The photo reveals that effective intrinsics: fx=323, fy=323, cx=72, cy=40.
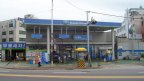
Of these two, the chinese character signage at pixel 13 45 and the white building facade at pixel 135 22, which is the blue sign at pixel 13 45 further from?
the white building facade at pixel 135 22

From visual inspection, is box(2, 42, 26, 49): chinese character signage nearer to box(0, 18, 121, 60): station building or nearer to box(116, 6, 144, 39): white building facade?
box(0, 18, 121, 60): station building

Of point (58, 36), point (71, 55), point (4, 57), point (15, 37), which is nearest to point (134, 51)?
point (71, 55)

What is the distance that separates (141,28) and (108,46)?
32.6m

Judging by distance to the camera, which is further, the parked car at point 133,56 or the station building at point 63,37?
the parked car at point 133,56

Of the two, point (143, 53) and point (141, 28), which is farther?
point (141, 28)

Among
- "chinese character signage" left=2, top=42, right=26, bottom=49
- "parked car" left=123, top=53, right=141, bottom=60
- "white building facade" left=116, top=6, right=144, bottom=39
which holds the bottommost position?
"parked car" left=123, top=53, right=141, bottom=60

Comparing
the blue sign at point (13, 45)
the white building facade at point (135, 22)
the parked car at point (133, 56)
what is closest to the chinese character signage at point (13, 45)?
the blue sign at point (13, 45)

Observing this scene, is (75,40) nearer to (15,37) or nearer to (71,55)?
(71,55)

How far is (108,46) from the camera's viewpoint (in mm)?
58906

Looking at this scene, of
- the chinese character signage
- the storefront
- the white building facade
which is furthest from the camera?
the white building facade

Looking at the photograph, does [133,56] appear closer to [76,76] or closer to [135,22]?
[135,22]

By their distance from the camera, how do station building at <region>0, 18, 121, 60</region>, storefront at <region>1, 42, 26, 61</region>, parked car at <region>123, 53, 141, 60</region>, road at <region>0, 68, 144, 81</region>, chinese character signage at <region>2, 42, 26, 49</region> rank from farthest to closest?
parked car at <region>123, 53, 141, 60</region>
storefront at <region>1, 42, 26, 61</region>
chinese character signage at <region>2, 42, 26, 49</region>
station building at <region>0, 18, 121, 60</region>
road at <region>0, 68, 144, 81</region>

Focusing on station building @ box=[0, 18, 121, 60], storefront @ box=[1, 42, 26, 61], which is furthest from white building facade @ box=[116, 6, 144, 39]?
storefront @ box=[1, 42, 26, 61]

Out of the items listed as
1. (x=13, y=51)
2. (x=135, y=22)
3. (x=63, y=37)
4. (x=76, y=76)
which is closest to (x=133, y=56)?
(x=63, y=37)
